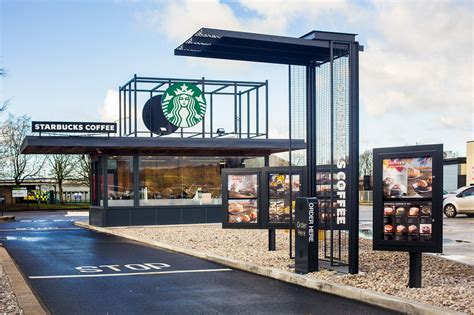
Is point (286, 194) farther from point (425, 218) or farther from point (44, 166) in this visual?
point (44, 166)

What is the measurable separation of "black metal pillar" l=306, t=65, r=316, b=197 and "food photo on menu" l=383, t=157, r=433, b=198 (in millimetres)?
2207

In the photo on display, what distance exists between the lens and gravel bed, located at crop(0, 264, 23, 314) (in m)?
7.91

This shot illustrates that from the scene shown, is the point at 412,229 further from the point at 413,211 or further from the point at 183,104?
the point at 183,104

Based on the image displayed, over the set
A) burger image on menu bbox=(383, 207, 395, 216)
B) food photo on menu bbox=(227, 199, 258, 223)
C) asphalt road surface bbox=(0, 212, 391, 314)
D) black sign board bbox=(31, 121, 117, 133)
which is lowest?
asphalt road surface bbox=(0, 212, 391, 314)

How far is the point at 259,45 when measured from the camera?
1145 centimetres

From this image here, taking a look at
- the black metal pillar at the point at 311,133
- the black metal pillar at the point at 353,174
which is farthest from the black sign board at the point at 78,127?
the black metal pillar at the point at 353,174

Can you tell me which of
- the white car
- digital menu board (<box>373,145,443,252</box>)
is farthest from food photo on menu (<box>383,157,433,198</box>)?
the white car

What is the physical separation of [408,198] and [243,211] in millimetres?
6319

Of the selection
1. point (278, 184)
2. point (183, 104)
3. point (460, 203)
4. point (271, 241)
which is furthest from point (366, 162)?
point (278, 184)

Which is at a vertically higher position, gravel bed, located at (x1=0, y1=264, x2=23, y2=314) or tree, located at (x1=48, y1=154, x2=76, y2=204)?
tree, located at (x1=48, y1=154, x2=76, y2=204)

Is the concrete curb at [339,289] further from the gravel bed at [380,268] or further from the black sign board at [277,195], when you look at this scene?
the black sign board at [277,195]

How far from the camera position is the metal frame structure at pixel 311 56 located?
10555 millimetres

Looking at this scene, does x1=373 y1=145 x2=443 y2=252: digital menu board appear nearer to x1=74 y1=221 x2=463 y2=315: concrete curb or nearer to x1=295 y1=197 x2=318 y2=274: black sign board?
x1=74 y1=221 x2=463 y2=315: concrete curb

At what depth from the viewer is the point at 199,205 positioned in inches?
1040
